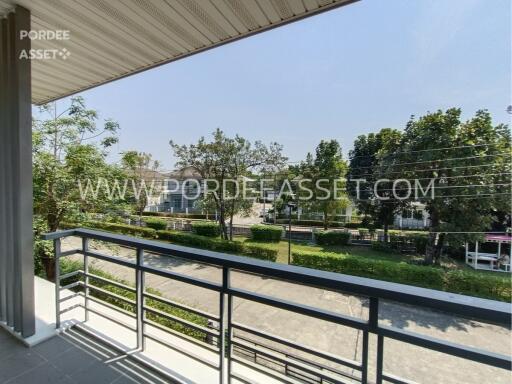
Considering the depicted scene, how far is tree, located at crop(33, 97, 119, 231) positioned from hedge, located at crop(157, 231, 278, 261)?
6.54 metres

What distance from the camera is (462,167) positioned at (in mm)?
9078

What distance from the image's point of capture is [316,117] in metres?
13.0

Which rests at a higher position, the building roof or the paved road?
the building roof

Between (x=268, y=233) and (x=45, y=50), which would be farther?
(x=268, y=233)

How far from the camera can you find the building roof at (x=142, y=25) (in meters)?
1.47

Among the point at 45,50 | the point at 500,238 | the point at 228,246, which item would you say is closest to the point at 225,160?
the point at 228,246

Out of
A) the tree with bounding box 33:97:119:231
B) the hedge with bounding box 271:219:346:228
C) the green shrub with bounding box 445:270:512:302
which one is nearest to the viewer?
the tree with bounding box 33:97:119:231

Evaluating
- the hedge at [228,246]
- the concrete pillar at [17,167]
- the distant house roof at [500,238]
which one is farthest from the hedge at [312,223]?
the concrete pillar at [17,167]

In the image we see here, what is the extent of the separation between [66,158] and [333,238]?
40.9ft

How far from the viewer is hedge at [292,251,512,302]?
7059mm

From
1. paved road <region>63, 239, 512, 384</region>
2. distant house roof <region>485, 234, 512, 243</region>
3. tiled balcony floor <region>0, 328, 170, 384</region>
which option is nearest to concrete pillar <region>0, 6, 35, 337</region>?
tiled balcony floor <region>0, 328, 170, 384</region>

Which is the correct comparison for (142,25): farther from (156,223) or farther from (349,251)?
(156,223)

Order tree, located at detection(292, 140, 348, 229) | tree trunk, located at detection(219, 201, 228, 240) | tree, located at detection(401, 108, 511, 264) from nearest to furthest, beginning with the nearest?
1. tree, located at detection(401, 108, 511, 264)
2. tree trunk, located at detection(219, 201, 228, 240)
3. tree, located at detection(292, 140, 348, 229)

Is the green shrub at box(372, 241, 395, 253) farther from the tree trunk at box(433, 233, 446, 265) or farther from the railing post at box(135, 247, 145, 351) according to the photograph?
the railing post at box(135, 247, 145, 351)
